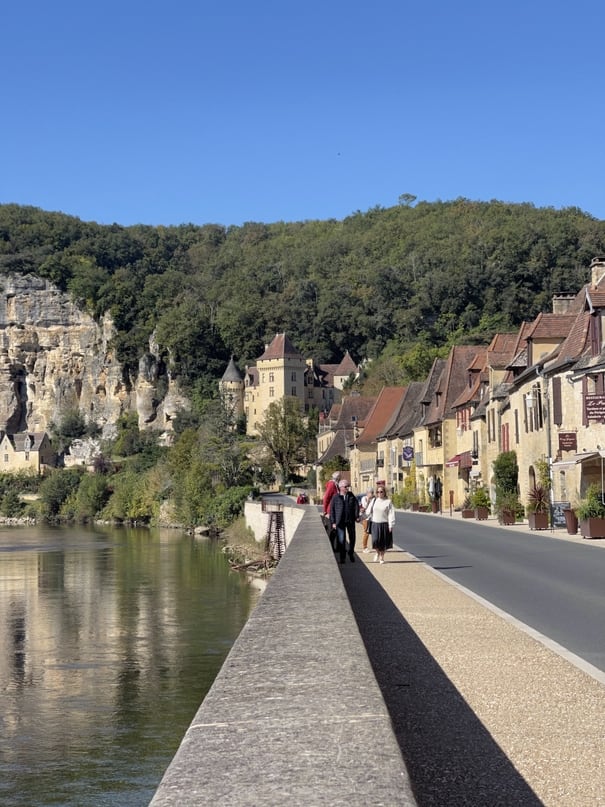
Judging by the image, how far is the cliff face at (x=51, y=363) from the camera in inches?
6166

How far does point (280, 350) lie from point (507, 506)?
98.0 metres

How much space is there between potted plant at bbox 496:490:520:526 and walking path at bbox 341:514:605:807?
965 inches

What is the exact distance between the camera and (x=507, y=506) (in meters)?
38.2

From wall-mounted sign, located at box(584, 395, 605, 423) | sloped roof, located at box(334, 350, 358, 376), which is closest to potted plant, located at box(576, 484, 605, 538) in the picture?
wall-mounted sign, located at box(584, 395, 605, 423)

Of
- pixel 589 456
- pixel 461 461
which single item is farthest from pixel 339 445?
pixel 589 456

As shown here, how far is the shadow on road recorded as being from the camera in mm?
5188

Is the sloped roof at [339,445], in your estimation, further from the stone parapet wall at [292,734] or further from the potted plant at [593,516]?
the stone parapet wall at [292,734]

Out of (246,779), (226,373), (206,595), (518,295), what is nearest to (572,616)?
(246,779)

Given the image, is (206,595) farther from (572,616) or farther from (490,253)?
(490,253)

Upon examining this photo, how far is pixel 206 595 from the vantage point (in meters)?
37.4

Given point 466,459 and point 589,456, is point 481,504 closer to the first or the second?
point 466,459

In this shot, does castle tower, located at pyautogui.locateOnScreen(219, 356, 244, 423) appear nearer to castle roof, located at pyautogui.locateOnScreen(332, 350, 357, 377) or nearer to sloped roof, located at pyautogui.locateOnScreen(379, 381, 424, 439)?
castle roof, located at pyautogui.locateOnScreen(332, 350, 357, 377)

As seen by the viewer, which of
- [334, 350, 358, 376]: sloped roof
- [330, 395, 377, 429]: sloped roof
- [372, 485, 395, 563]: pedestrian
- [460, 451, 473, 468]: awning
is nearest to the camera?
[372, 485, 395, 563]: pedestrian

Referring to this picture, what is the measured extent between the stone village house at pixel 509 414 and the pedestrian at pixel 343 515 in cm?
1045
